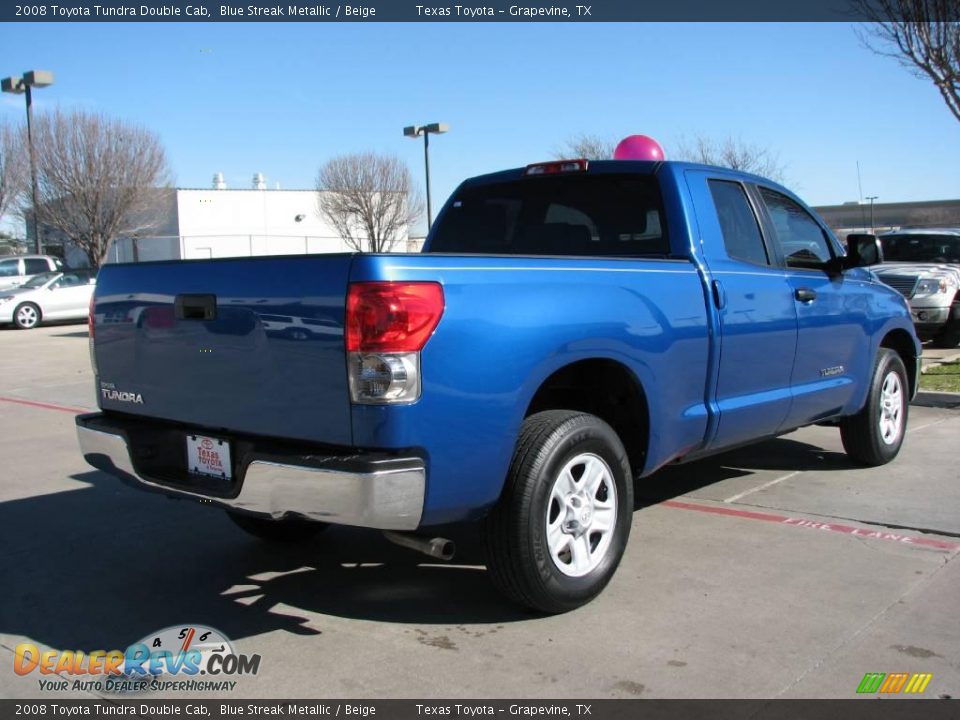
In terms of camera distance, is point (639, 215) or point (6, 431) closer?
point (639, 215)

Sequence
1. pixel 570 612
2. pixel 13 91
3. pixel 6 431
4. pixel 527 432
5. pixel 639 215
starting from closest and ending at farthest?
pixel 527 432
pixel 570 612
pixel 639 215
pixel 6 431
pixel 13 91

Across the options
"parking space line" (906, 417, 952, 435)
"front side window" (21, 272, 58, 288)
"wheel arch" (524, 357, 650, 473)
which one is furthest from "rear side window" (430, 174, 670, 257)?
"front side window" (21, 272, 58, 288)

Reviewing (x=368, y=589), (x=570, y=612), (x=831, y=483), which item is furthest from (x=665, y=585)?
(x=831, y=483)

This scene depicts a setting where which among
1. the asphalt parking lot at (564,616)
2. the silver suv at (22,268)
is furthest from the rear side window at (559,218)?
the silver suv at (22,268)

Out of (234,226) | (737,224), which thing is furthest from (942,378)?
(234,226)

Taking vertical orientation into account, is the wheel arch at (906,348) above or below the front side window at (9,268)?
below

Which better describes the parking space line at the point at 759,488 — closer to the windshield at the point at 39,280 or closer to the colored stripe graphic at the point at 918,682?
the colored stripe graphic at the point at 918,682

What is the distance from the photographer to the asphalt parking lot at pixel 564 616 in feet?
11.0

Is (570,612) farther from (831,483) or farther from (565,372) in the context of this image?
(831,483)

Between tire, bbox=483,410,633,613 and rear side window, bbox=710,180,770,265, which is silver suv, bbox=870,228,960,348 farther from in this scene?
tire, bbox=483,410,633,613

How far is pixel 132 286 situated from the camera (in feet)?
13.1

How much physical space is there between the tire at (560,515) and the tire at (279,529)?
1.59 m

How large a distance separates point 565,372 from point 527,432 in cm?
46

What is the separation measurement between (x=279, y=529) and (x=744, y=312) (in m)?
2.75
